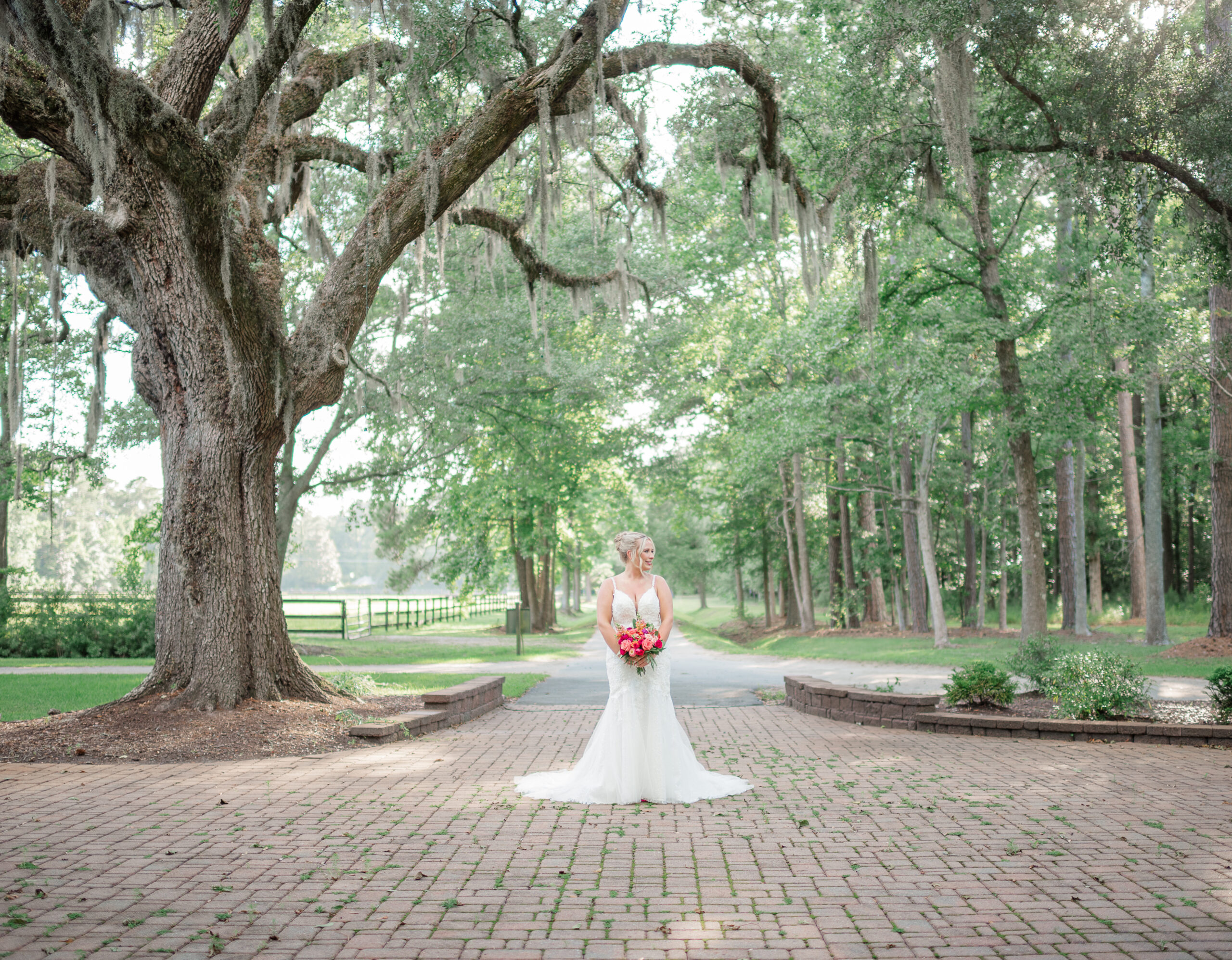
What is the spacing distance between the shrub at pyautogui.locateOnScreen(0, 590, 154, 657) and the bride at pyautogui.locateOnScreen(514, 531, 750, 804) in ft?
51.6

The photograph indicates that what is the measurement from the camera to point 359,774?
24.1 ft

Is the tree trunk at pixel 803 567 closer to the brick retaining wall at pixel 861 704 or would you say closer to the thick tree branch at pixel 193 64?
the brick retaining wall at pixel 861 704

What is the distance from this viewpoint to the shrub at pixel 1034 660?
35.4 feet

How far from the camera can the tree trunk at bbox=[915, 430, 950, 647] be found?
20.7m

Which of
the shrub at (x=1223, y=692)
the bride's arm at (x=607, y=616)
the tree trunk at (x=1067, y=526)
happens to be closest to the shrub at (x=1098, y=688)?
the shrub at (x=1223, y=692)

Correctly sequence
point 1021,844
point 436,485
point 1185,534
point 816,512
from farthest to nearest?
point 1185,534, point 816,512, point 436,485, point 1021,844

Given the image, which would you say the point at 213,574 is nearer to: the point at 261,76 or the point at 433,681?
the point at 261,76

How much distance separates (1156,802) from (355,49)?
443 inches

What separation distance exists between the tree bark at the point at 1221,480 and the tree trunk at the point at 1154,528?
106 centimetres

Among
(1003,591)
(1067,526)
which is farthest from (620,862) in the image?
(1003,591)

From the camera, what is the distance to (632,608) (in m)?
7.18

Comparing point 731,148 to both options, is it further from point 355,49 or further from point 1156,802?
point 1156,802

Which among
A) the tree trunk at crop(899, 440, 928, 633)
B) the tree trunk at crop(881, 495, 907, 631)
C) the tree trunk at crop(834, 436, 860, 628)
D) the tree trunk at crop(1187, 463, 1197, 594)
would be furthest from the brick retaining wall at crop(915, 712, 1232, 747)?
the tree trunk at crop(1187, 463, 1197, 594)

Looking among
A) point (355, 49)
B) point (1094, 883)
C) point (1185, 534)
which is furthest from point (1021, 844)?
point (1185, 534)
